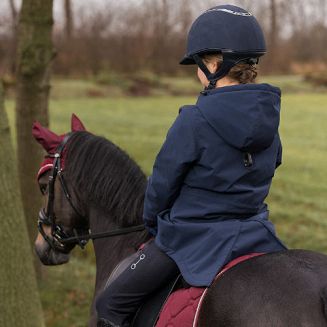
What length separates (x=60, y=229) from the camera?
329cm

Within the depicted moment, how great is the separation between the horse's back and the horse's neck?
0.77 meters

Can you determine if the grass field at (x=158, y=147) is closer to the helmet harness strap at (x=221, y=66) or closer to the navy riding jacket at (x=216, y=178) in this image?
the navy riding jacket at (x=216, y=178)

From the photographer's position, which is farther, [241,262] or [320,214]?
[320,214]

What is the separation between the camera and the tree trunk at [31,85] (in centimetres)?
582

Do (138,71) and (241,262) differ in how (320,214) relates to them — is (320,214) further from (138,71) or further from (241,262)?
(138,71)

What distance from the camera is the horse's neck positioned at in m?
3.10

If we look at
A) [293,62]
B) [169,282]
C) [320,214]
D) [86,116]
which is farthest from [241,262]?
[293,62]

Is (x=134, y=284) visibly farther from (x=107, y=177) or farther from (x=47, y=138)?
(x=47, y=138)

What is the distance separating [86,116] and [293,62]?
26.5m

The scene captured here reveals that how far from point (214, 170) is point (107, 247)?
961 millimetres

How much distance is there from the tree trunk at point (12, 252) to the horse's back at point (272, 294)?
2.17m

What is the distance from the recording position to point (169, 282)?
106 inches

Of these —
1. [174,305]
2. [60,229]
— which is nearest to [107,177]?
[60,229]

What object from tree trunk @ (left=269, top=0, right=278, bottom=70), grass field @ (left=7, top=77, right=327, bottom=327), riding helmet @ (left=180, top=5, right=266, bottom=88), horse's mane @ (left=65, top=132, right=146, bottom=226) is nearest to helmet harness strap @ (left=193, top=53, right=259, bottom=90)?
riding helmet @ (left=180, top=5, right=266, bottom=88)
